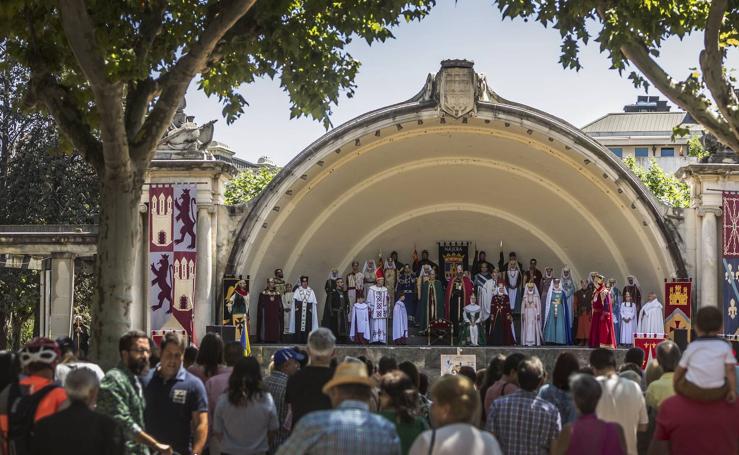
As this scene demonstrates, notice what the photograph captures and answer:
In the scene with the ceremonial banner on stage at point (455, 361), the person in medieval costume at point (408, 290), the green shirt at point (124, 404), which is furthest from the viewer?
the person in medieval costume at point (408, 290)

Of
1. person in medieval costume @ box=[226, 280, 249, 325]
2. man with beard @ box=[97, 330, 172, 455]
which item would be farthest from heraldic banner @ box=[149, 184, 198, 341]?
man with beard @ box=[97, 330, 172, 455]

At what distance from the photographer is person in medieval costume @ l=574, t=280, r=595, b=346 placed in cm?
2534

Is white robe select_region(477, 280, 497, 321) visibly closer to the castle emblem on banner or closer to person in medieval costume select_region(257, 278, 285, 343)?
person in medieval costume select_region(257, 278, 285, 343)

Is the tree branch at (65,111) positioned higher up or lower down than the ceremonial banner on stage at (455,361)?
higher up

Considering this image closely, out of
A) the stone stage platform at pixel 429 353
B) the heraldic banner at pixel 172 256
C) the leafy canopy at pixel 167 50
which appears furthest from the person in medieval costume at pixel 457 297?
the leafy canopy at pixel 167 50

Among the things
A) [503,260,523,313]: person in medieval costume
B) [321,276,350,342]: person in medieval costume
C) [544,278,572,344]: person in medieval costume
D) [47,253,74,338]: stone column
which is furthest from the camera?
[503,260,523,313]: person in medieval costume

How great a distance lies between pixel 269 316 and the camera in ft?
84.5

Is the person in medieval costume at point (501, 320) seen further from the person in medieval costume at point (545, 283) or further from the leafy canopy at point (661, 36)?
the leafy canopy at point (661, 36)

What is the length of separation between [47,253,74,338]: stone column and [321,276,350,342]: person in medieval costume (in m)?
6.38

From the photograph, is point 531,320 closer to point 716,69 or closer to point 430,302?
point 430,302

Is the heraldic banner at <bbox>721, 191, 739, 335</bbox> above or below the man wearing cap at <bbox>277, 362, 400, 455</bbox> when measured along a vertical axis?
above

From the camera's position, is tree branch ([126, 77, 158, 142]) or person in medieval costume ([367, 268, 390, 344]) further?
person in medieval costume ([367, 268, 390, 344])

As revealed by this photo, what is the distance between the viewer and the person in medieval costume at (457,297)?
87.7 feet

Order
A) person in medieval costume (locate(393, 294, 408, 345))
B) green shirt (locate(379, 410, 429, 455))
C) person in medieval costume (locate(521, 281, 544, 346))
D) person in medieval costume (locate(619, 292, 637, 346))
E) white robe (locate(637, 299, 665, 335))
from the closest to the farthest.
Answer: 1. green shirt (locate(379, 410, 429, 455))
2. white robe (locate(637, 299, 665, 335))
3. person in medieval costume (locate(619, 292, 637, 346))
4. person in medieval costume (locate(521, 281, 544, 346))
5. person in medieval costume (locate(393, 294, 408, 345))
